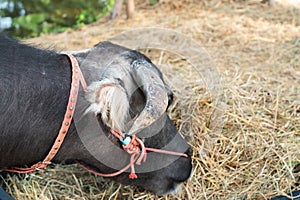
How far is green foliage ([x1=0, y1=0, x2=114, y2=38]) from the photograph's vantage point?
752 centimetres

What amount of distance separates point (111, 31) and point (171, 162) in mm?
3379

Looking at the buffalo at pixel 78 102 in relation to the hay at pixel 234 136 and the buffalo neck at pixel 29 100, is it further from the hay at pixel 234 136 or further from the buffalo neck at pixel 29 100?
the hay at pixel 234 136

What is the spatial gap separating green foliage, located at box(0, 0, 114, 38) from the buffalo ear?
4.77 meters

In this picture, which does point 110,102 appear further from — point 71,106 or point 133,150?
point 133,150

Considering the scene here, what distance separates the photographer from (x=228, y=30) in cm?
567

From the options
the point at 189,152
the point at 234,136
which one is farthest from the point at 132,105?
the point at 234,136

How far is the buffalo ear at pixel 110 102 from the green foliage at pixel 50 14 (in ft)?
15.7

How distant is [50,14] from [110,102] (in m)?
6.24

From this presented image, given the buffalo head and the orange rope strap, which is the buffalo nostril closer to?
the buffalo head

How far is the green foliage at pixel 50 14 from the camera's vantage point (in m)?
7.52

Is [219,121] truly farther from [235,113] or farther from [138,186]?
[138,186]

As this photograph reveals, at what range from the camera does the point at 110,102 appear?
2396 mm

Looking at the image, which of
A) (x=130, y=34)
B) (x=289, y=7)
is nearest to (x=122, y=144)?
(x=130, y=34)

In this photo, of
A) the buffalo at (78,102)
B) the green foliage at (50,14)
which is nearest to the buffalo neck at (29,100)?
the buffalo at (78,102)
